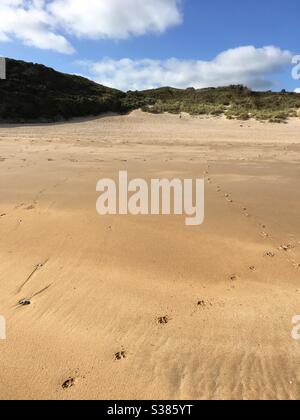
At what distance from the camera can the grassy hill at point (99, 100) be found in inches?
952

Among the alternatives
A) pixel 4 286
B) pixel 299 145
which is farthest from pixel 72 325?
pixel 299 145

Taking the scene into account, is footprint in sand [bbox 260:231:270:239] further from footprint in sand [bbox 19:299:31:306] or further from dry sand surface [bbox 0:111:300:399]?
footprint in sand [bbox 19:299:31:306]

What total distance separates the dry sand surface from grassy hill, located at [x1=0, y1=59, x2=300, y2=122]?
55.1ft

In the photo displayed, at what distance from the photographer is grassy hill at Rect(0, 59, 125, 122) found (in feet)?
79.4

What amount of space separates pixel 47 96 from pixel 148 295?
24371 millimetres

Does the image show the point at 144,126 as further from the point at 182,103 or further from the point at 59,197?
the point at 59,197

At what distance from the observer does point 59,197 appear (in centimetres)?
730

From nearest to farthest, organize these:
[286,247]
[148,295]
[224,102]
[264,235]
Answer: [148,295]
[286,247]
[264,235]
[224,102]

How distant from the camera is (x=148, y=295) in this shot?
13.1 feet

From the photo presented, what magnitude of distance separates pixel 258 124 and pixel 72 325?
1997 cm

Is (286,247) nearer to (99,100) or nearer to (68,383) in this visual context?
(68,383)

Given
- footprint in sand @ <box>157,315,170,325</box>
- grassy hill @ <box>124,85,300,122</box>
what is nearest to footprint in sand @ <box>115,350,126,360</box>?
footprint in sand @ <box>157,315,170,325</box>

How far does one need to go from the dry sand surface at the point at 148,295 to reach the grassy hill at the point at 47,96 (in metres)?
16.9

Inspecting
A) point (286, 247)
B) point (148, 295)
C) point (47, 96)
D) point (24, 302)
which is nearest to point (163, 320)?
point (148, 295)
